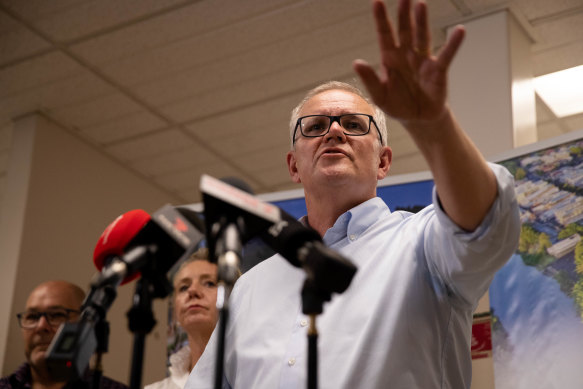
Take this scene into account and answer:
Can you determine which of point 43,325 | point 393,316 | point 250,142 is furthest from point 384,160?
point 250,142

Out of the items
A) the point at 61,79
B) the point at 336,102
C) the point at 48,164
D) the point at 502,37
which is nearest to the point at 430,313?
the point at 336,102

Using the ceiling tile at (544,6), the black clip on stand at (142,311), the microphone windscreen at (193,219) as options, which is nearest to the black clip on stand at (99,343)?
the black clip on stand at (142,311)

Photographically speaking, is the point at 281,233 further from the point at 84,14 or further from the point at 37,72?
the point at 37,72

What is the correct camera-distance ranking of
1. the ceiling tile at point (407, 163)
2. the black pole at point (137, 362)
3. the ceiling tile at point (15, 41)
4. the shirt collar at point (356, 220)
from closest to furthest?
the black pole at point (137, 362) < the shirt collar at point (356, 220) < the ceiling tile at point (15, 41) < the ceiling tile at point (407, 163)

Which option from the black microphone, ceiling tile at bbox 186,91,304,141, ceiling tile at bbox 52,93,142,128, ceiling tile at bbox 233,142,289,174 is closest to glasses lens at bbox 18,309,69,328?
ceiling tile at bbox 52,93,142,128

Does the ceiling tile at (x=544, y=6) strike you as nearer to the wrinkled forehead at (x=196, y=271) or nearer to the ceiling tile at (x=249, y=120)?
the ceiling tile at (x=249, y=120)

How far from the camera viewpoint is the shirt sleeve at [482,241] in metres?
1.21

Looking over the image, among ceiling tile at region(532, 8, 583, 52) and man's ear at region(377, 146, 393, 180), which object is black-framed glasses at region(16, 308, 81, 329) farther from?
ceiling tile at region(532, 8, 583, 52)

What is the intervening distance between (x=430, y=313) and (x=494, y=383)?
4.54 ft

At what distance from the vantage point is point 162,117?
4.59 m

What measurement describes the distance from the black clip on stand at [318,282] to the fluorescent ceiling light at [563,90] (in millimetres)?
3387

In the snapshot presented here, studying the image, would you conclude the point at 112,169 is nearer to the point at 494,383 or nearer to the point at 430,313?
the point at 494,383

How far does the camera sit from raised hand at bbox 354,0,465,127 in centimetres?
111

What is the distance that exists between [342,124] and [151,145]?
11.0ft
